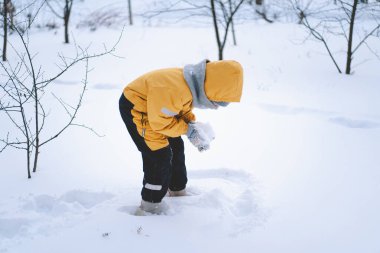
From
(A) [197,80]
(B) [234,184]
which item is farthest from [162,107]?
(B) [234,184]

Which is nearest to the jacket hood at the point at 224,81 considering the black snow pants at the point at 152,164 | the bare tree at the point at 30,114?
the black snow pants at the point at 152,164

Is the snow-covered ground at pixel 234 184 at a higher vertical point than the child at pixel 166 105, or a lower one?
lower

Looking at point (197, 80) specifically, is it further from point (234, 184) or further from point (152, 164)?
point (234, 184)

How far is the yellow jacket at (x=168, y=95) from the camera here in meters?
2.19

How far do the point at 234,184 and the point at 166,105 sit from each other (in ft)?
3.52

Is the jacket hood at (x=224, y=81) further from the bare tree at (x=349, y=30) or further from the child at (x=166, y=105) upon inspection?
the bare tree at (x=349, y=30)

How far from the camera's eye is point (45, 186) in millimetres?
Result: 2746

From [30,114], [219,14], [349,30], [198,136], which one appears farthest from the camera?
[219,14]

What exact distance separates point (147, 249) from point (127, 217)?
1.19ft

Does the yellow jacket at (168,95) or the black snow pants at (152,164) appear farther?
the black snow pants at (152,164)

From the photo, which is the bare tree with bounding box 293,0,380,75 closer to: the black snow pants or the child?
the child

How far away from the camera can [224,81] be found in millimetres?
2189

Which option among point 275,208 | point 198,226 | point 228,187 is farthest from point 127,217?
point 275,208

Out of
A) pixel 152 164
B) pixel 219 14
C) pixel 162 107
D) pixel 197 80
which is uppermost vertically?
pixel 197 80
